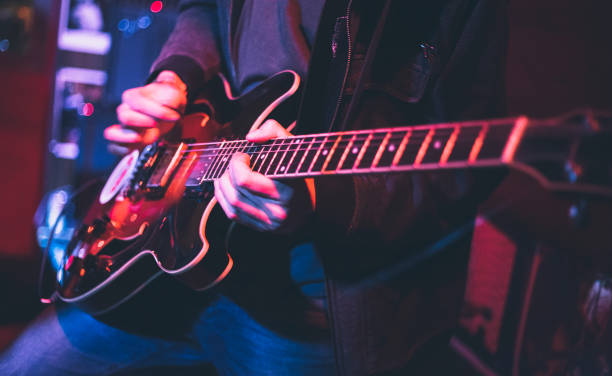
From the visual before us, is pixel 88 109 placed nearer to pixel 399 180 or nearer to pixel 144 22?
pixel 144 22

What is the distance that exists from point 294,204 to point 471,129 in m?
0.32

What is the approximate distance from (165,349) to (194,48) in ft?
2.97

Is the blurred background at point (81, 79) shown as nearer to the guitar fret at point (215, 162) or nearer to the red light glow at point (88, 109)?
the red light glow at point (88, 109)

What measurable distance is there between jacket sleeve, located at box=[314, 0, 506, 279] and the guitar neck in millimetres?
110

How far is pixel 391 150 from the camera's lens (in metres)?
0.62

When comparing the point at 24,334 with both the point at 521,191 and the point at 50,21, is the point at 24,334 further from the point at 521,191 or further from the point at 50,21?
the point at 50,21

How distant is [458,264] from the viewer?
0.97m

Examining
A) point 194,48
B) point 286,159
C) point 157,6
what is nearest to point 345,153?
point 286,159

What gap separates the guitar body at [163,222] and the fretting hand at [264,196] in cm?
13

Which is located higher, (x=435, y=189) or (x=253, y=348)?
(x=435, y=189)

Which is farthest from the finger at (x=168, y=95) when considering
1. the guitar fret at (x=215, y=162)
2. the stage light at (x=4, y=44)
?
the stage light at (x=4, y=44)

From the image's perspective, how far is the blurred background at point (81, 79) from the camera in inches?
57.0

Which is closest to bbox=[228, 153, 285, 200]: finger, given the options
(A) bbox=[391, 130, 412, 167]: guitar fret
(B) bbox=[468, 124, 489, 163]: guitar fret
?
(A) bbox=[391, 130, 412, 167]: guitar fret

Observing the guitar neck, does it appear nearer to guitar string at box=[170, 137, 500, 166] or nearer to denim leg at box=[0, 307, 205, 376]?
guitar string at box=[170, 137, 500, 166]
